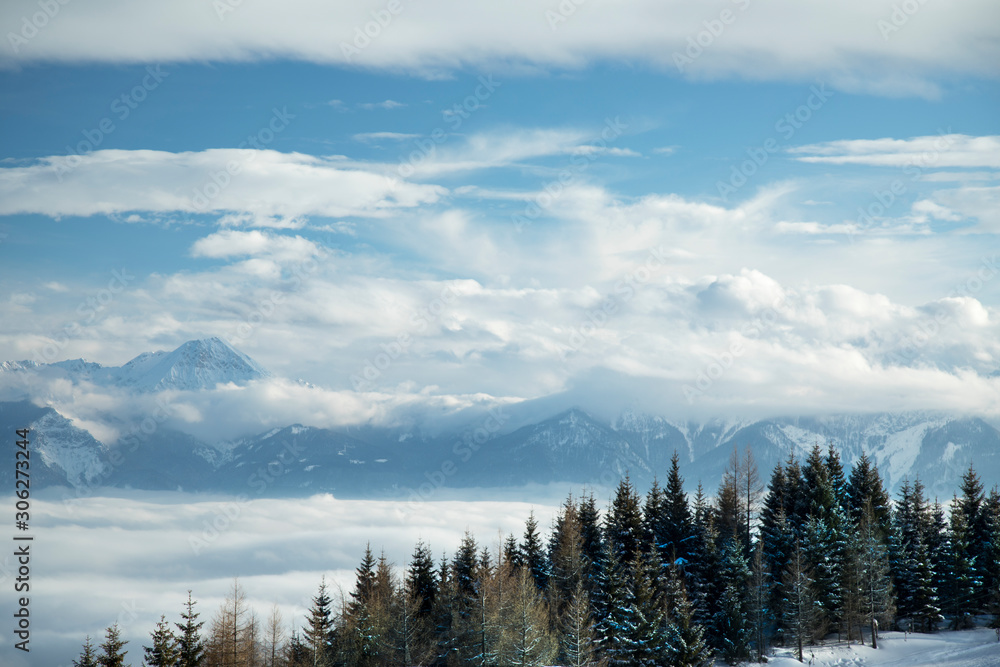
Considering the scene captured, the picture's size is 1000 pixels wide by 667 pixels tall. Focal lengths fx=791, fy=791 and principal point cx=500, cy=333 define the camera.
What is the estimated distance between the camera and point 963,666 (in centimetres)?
6081

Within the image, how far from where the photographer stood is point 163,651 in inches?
2365

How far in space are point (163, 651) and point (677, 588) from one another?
42.3 metres

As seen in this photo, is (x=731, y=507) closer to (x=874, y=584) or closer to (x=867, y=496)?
(x=867, y=496)

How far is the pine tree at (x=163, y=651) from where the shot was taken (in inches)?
2347

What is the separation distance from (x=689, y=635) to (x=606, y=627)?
32.0 feet

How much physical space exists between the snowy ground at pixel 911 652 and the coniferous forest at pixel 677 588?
1.77m

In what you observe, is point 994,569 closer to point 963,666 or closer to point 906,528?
point 906,528

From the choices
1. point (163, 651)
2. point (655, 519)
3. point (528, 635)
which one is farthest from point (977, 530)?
point (163, 651)

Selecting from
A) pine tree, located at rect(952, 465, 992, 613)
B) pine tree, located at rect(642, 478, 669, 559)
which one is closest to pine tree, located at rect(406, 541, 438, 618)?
pine tree, located at rect(642, 478, 669, 559)

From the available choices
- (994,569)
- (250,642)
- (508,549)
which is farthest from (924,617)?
(250,642)

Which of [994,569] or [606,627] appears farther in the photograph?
[994,569]

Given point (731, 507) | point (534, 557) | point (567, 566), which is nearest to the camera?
point (567, 566)

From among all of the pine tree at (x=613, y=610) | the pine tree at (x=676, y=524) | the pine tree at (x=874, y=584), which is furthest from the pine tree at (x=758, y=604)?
the pine tree at (x=613, y=610)

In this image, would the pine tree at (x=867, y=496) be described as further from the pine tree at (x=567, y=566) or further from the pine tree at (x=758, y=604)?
the pine tree at (x=567, y=566)
